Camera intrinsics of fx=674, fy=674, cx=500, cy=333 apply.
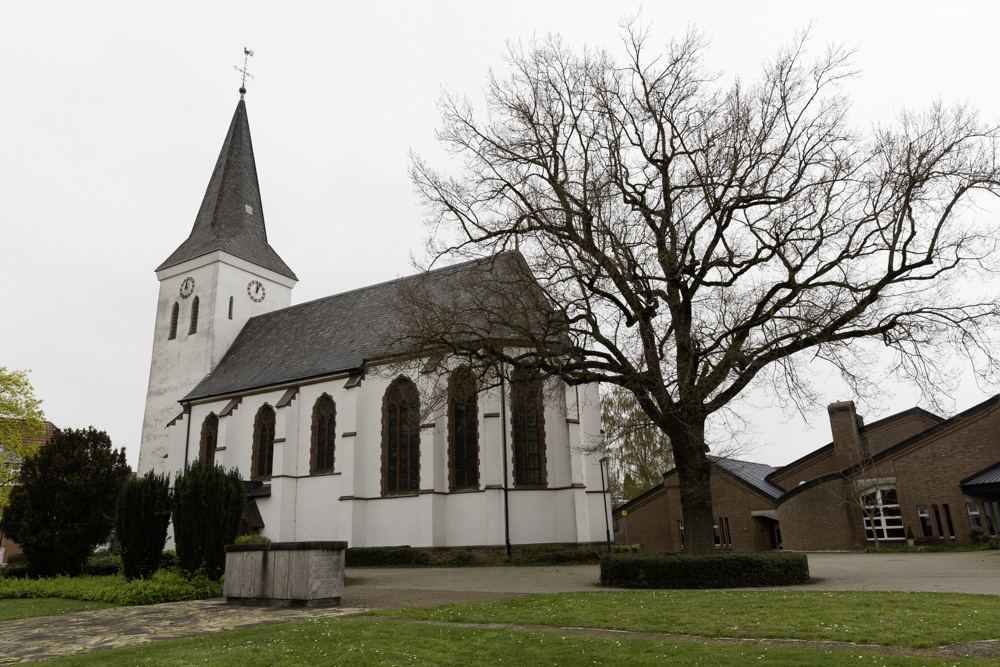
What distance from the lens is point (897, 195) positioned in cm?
1521

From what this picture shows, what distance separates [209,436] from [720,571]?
27.8 metres

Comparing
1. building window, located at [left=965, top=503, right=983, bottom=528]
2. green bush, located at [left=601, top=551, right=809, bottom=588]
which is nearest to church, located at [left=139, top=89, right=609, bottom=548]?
green bush, located at [left=601, top=551, right=809, bottom=588]

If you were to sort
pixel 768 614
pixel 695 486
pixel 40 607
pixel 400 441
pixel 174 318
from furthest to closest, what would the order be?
pixel 174 318, pixel 400 441, pixel 695 486, pixel 40 607, pixel 768 614

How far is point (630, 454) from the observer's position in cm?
3459

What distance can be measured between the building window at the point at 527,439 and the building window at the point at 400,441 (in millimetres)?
3905

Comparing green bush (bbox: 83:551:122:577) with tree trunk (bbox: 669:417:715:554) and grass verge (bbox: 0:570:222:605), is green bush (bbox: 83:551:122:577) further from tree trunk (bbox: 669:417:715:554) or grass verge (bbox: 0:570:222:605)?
tree trunk (bbox: 669:417:715:554)

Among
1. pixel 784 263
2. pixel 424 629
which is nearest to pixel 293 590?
pixel 424 629

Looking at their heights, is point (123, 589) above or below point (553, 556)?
below

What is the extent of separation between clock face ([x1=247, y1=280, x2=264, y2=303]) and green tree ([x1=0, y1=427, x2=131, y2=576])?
19.8 m

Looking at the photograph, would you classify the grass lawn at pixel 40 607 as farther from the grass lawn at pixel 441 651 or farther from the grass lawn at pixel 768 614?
the grass lawn at pixel 768 614

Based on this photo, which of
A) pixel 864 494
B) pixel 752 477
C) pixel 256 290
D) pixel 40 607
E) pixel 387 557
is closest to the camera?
pixel 40 607

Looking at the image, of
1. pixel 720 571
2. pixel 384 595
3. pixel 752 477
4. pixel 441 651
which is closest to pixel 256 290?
pixel 384 595

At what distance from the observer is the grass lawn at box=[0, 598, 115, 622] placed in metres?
13.6

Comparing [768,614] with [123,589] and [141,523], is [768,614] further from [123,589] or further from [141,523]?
[141,523]
